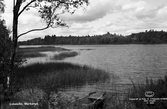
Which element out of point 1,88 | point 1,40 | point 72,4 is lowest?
point 1,88

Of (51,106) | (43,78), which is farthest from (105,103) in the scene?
(43,78)

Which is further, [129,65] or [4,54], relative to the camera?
[129,65]

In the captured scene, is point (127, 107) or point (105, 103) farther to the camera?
point (105, 103)

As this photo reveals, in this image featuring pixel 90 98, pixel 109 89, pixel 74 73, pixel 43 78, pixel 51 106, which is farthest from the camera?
pixel 74 73

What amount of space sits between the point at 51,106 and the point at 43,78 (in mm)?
12405

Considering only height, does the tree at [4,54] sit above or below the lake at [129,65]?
above

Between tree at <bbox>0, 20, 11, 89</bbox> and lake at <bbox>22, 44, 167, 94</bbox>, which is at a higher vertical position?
tree at <bbox>0, 20, 11, 89</bbox>

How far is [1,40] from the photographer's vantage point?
9.84 meters

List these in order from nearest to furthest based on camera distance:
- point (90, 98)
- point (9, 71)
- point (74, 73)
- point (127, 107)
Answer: point (127, 107), point (9, 71), point (90, 98), point (74, 73)

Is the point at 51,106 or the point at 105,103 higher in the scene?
the point at 51,106

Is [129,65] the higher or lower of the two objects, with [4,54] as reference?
lower

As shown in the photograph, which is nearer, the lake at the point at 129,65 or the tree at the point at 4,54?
the tree at the point at 4,54

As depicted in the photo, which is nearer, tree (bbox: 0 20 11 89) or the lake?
tree (bbox: 0 20 11 89)

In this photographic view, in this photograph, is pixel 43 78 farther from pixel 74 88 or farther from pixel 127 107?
pixel 127 107
